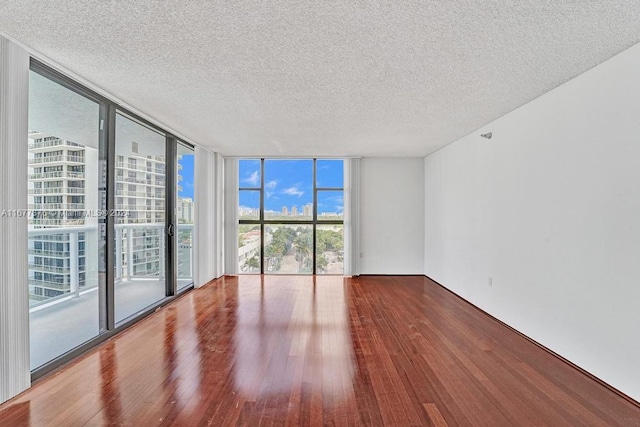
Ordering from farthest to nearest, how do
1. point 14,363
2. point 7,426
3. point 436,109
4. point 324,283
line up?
point 324,283
point 436,109
point 14,363
point 7,426

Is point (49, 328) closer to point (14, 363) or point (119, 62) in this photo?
point (14, 363)

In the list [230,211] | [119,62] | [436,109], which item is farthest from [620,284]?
[230,211]

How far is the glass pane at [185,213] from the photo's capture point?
5.21 meters

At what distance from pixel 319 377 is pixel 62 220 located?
275cm

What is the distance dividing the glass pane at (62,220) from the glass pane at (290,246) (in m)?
3.63

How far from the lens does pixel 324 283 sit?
5926 mm

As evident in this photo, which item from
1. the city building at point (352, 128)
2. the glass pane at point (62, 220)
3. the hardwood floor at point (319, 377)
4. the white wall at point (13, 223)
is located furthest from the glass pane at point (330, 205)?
the white wall at point (13, 223)

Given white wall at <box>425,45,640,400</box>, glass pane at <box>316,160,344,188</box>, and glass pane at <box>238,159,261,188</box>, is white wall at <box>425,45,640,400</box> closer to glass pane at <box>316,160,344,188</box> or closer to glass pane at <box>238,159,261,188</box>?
glass pane at <box>316,160,344,188</box>

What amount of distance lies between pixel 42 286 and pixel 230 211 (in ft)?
12.3

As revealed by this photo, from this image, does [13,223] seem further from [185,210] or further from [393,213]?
[393,213]

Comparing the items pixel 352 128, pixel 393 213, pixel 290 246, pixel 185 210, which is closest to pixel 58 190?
pixel 185 210

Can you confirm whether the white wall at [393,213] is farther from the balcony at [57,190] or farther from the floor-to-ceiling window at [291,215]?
the balcony at [57,190]

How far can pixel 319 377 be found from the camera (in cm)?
254

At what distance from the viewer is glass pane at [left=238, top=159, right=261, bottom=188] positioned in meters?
6.73
